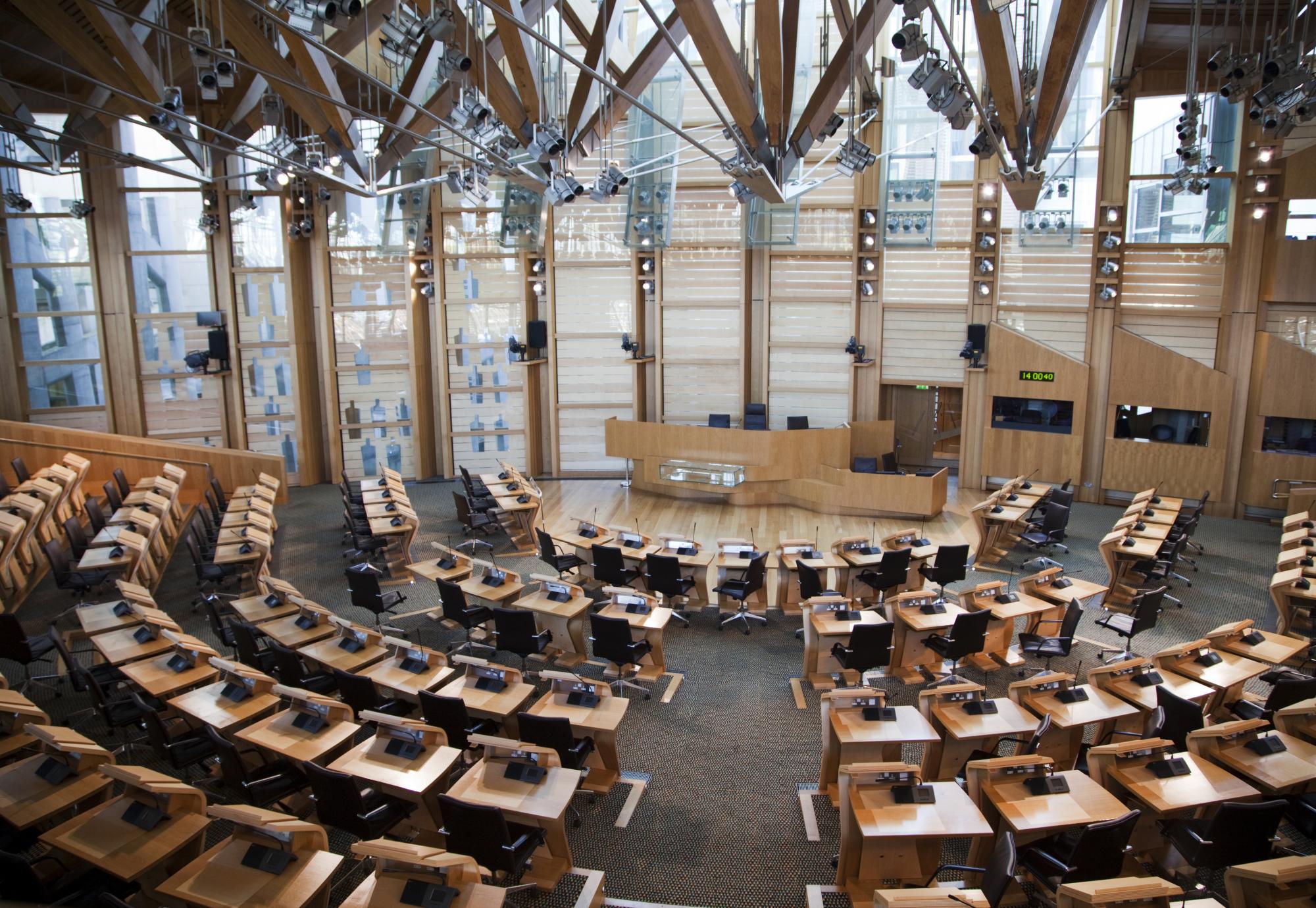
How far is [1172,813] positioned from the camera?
623cm

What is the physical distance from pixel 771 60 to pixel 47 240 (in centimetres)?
1687

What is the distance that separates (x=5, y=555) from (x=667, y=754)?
9315 millimetres

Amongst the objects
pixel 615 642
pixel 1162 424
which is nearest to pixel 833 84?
pixel 615 642

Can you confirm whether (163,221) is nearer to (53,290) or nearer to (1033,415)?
(53,290)

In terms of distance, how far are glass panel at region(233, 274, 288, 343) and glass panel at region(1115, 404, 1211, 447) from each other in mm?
17153

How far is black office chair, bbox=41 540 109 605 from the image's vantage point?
11273mm

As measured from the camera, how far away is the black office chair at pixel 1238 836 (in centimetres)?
592

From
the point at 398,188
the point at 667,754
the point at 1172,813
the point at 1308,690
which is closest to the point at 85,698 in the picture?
the point at 667,754

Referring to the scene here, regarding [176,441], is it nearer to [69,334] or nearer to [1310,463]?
[69,334]

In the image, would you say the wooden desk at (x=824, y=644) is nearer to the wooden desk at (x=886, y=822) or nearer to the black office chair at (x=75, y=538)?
the wooden desk at (x=886, y=822)

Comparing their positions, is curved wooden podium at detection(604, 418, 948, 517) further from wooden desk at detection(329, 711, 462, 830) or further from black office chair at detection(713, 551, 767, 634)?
wooden desk at detection(329, 711, 462, 830)

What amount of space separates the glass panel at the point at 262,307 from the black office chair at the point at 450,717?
548 inches

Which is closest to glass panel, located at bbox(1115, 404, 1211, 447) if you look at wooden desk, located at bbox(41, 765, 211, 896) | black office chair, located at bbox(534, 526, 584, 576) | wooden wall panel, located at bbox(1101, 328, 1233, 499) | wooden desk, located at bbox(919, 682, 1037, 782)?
wooden wall panel, located at bbox(1101, 328, 1233, 499)

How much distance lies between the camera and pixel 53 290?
60.4ft
